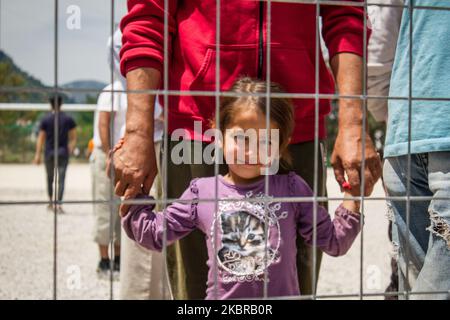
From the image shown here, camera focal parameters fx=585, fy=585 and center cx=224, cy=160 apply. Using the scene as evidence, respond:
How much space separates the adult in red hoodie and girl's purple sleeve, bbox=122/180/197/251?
0.19ft

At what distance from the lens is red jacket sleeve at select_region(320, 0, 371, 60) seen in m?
1.51

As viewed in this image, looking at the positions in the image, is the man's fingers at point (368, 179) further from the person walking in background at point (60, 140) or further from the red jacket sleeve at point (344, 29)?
the person walking in background at point (60, 140)

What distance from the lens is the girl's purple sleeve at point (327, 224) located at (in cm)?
147

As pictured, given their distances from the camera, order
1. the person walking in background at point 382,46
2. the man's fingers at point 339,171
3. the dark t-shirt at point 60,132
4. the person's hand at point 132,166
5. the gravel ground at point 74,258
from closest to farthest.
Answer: the person's hand at point 132,166, the man's fingers at point 339,171, the person walking in background at point 382,46, the gravel ground at point 74,258, the dark t-shirt at point 60,132

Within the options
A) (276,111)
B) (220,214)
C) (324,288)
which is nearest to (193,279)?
(220,214)

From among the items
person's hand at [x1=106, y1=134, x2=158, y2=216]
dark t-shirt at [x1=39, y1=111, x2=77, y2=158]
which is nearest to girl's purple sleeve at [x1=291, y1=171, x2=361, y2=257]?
person's hand at [x1=106, y1=134, x2=158, y2=216]

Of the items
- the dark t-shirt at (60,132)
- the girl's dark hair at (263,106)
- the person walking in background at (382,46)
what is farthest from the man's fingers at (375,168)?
the dark t-shirt at (60,132)

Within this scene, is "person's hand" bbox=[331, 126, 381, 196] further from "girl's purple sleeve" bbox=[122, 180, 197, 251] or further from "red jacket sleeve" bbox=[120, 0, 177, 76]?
"red jacket sleeve" bbox=[120, 0, 177, 76]

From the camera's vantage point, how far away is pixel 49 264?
371 cm

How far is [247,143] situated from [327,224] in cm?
29

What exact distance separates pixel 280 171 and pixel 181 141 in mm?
270

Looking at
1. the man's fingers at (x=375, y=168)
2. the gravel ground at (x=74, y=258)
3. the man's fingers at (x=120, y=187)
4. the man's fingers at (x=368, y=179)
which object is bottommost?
the gravel ground at (x=74, y=258)

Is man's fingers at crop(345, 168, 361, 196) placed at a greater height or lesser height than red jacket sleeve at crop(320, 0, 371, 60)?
lesser
